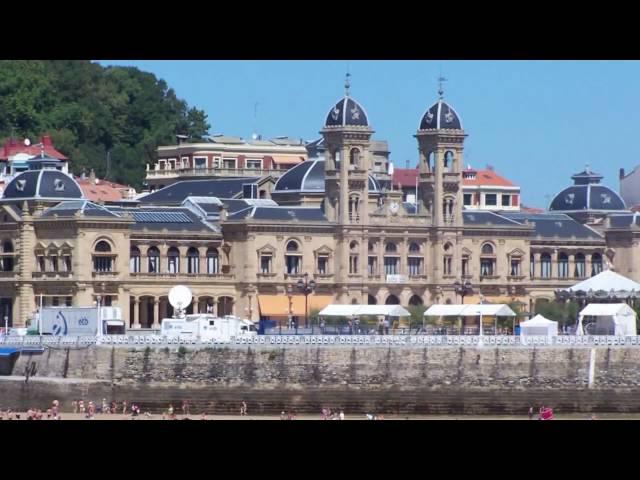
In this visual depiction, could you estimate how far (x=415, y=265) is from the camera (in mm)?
101688

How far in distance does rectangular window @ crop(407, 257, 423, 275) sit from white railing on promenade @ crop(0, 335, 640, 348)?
83.1 feet

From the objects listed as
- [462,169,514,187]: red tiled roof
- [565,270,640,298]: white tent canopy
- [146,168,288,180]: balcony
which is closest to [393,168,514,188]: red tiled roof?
[462,169,514,187]: red tiled roof

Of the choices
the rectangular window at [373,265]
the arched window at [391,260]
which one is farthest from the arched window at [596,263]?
the rectangular window at [373,265]

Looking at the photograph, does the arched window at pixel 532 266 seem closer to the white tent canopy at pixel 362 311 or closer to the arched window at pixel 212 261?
the arched window at pixel 212 261

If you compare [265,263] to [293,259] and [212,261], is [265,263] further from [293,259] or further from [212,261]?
[212,261]

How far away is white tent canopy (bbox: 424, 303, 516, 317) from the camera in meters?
84.4

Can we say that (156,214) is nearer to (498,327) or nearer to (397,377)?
(498,327)

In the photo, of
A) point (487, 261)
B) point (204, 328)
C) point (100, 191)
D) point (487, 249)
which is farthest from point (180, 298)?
point (100, 191)

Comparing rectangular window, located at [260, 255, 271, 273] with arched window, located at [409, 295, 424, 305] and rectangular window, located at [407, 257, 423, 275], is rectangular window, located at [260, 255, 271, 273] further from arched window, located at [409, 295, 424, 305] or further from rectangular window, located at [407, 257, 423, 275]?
rectangular window, located at [407, 257, 423, 275]

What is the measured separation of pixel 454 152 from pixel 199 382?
30.8 m

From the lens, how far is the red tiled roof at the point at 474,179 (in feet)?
424

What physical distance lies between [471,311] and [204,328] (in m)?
12.0

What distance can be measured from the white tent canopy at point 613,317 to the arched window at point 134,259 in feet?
71.1
